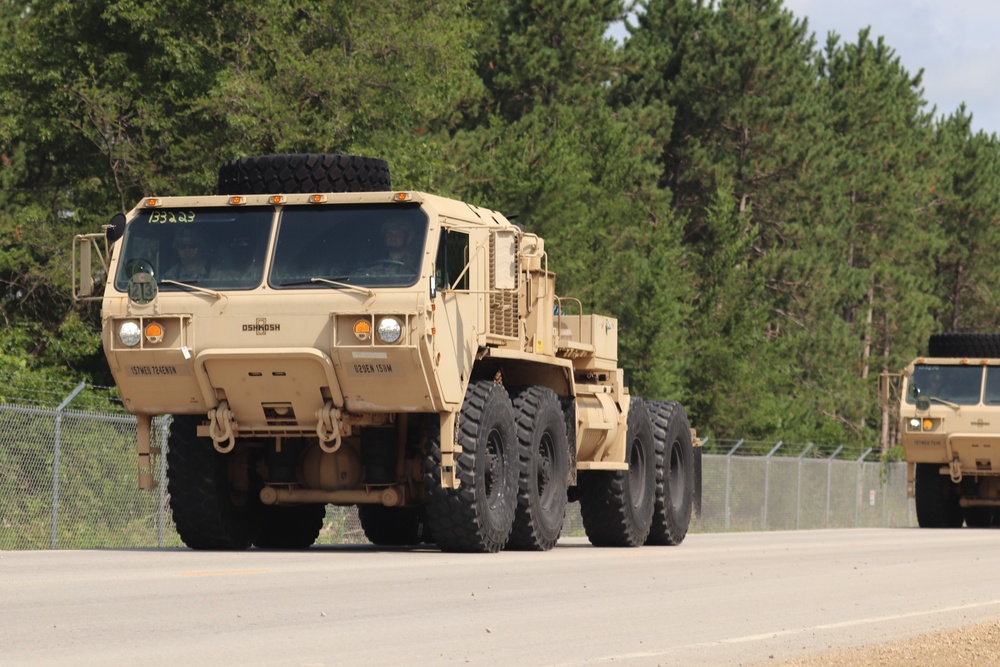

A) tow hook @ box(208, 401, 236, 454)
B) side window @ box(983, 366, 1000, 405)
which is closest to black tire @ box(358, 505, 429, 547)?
tow hook @ box(208, 401, 236, 454)

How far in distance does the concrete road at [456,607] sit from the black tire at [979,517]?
1960 centimetres

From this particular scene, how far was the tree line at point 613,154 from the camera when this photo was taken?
3403 cm

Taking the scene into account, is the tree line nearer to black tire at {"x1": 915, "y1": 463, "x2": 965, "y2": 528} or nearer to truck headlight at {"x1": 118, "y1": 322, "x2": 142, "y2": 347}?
black tire at {"x1": 915, "y1": 463, "x2": 965, "y2": 528}

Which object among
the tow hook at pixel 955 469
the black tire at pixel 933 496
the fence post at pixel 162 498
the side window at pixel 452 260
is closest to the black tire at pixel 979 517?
the black tire at pixel 933 496

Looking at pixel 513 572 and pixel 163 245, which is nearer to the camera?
pixel 513 572

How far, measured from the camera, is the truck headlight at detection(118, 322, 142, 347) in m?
16.3

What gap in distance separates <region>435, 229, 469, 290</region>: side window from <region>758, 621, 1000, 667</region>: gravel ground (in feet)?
21.8

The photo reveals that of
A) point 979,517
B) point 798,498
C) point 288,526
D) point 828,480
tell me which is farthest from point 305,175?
point 828,480

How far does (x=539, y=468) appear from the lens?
18.3 meters

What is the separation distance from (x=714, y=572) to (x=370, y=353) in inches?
136

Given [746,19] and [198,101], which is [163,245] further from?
[746,19]

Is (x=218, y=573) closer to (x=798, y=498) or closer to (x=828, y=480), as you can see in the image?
(x=798, y=498)

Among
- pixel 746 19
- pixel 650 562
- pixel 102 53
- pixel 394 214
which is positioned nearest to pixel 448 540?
pixel 650 562

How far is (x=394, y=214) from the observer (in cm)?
1655
